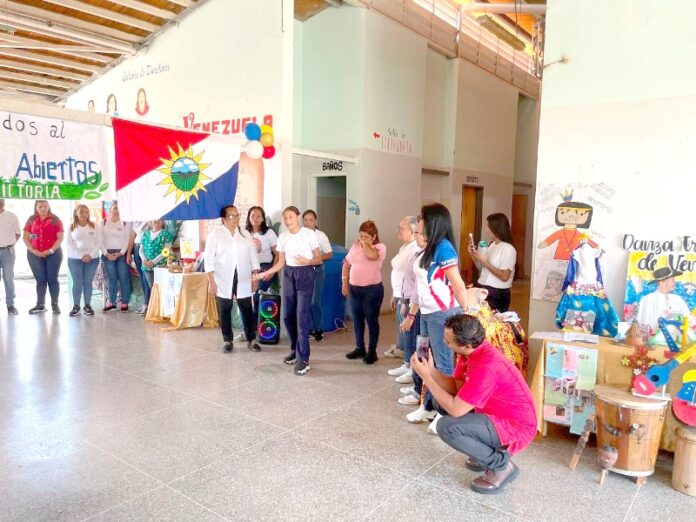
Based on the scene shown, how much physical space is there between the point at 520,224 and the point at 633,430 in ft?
32.7

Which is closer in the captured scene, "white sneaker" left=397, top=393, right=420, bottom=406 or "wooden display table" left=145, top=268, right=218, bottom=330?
"white sneaker" left=397, top=393, right=420, bottom=406

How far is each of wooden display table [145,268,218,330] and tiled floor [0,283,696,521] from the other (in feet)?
4.61

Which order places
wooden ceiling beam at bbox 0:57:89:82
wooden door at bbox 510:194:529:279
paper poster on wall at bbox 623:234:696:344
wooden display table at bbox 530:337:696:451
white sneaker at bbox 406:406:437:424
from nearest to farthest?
wooden display table at bbox 530:337:696:451 < paper poster on wall at bbox 623:234:696:344 < white sneaker at bbox 406:406:437:424 < wooden ceiling beam at bbox 0:57:89:82 < wooden door at bbox 510:194:529:279

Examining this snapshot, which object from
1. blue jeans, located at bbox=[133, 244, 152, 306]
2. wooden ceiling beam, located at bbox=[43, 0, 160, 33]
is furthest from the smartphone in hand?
wooden ceiling beam, located at bbox=[43, 0, 160, 33]

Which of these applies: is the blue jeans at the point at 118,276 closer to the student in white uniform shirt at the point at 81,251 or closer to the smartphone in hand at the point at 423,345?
the student in white uniform shirt at the point at 81,251

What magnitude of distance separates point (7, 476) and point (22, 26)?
6584mm

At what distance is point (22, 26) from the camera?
709 centimetres

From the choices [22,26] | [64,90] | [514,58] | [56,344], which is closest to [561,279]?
[56,344]

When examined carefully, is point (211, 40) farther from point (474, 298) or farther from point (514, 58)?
point (514, 58)

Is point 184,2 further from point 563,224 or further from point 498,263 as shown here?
point 563,224

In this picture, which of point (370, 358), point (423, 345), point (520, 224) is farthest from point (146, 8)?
point (520, 224)

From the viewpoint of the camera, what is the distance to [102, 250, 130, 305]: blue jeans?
7344 millimetres

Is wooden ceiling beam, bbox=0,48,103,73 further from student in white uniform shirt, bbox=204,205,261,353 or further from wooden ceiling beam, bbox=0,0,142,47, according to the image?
student in white uniform shirt, bbox=204,205,261,353

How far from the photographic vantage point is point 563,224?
4004 mm
